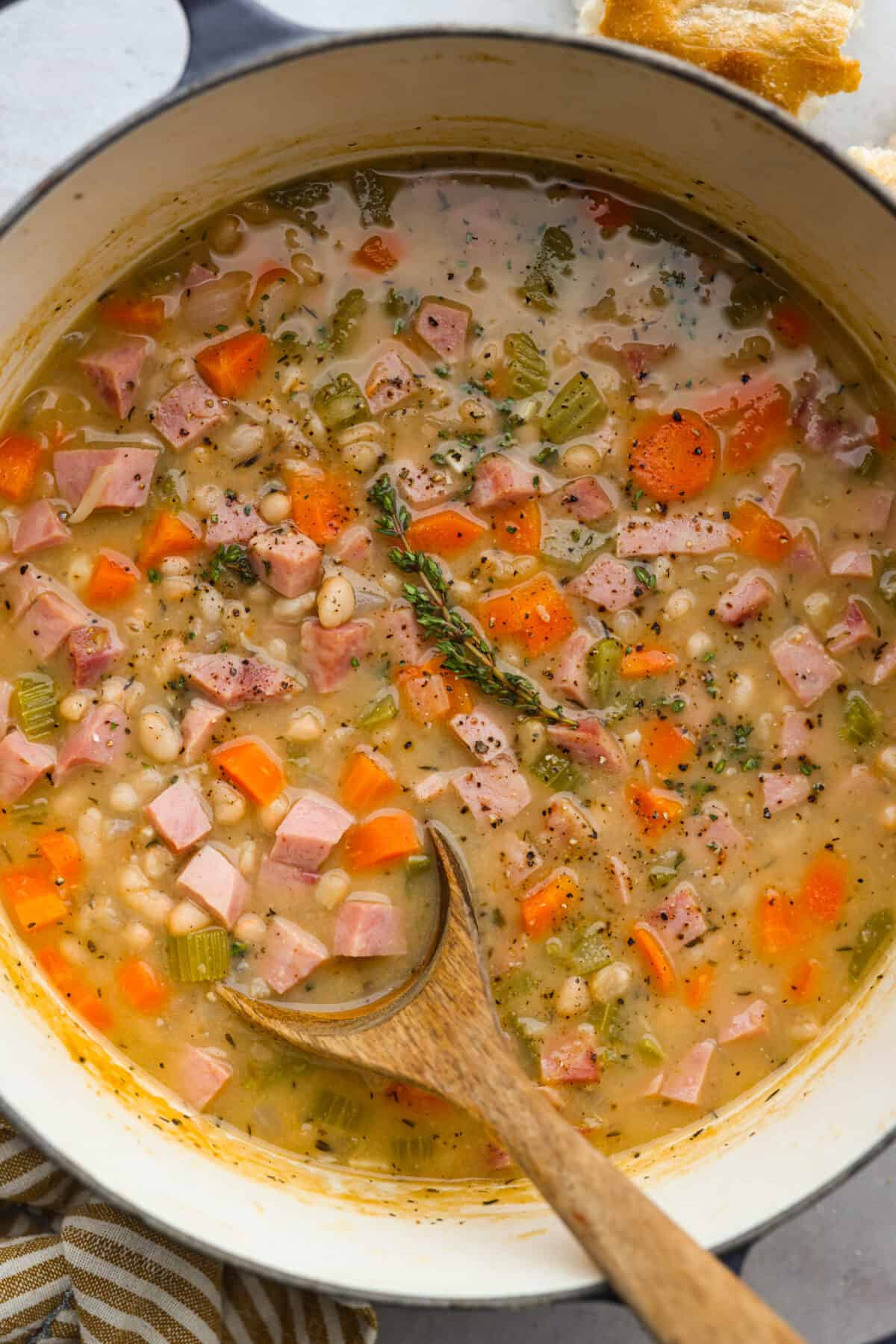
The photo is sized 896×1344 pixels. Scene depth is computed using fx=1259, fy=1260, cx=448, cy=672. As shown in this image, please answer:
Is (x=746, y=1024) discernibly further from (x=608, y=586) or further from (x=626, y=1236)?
(x=608, y=586)

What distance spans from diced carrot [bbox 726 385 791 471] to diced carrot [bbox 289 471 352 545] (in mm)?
866

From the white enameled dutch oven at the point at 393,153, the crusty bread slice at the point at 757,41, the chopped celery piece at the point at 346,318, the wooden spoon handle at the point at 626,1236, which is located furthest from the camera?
the chopped celery piece at the point at 346,318

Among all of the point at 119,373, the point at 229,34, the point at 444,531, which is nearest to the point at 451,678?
the point at 444,531

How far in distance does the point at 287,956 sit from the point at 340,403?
1.21 m

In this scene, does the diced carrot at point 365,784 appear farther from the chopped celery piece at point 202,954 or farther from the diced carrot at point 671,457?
the diced carrot at point 671,457

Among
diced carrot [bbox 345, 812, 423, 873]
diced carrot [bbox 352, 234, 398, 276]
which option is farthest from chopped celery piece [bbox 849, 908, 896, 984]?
diced carrot [bbox 352, 234, 398, 276]

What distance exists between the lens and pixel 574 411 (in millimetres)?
2777

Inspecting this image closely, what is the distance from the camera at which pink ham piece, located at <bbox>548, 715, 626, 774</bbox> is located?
2723mm

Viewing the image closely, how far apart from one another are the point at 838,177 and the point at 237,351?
130 cm

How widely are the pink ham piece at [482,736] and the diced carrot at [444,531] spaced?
376 millimetres

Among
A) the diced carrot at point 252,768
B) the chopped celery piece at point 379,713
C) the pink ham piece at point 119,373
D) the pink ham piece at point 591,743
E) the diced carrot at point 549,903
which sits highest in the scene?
the pink ham piece at point 119,373

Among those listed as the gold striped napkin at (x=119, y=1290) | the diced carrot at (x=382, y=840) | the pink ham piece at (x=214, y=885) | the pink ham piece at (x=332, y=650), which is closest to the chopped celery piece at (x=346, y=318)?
the pink ham piece at (x=332, y=650)

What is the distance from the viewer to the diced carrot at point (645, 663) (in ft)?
9.07

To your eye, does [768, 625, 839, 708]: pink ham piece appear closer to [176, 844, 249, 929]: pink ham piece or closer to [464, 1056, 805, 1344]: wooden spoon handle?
[464, 1056, 805, 1344]: wooden spoon handle
